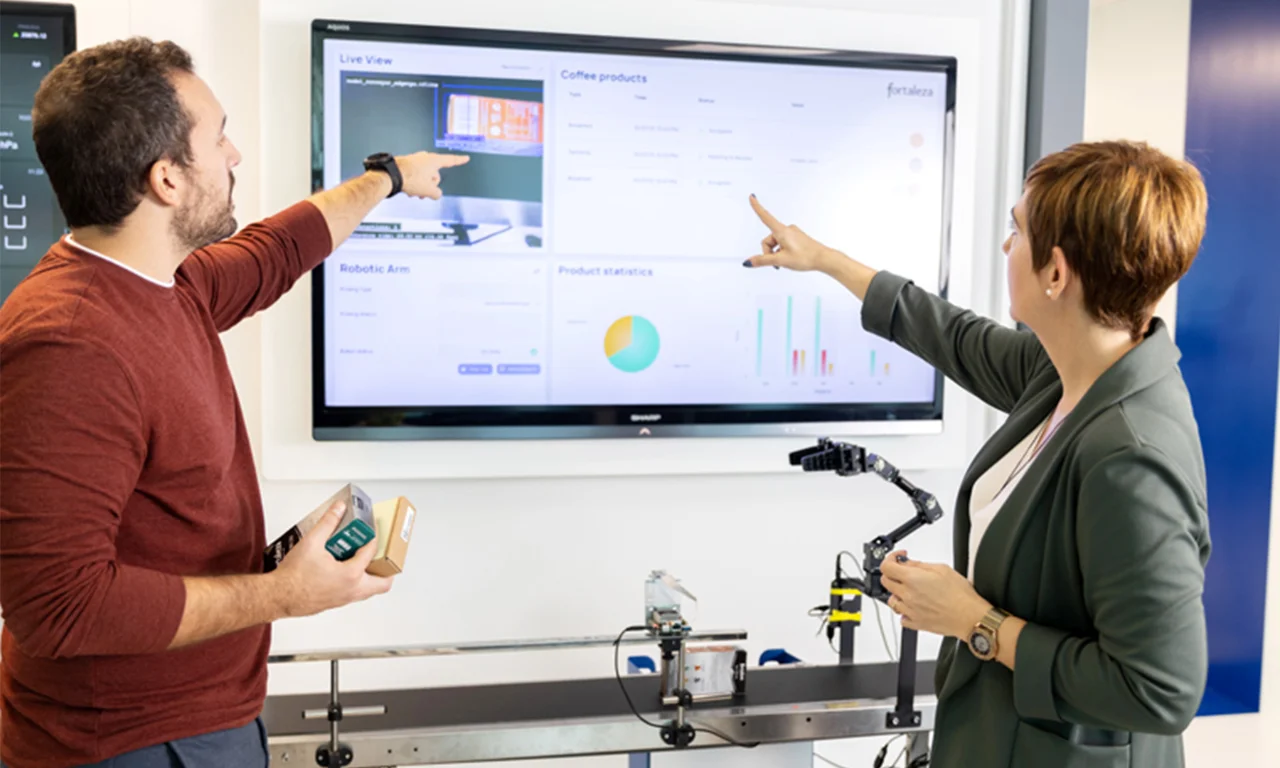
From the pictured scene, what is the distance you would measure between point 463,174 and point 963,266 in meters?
1.38

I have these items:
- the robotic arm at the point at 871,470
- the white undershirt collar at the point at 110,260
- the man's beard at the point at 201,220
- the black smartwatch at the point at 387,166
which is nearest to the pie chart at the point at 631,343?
the robotic arm at the point at 871,470

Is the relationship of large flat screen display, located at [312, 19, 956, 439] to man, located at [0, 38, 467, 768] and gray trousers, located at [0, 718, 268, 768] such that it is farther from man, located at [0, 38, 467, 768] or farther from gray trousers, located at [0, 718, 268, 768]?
gray trousers, located at [0, 718, 268, 768]

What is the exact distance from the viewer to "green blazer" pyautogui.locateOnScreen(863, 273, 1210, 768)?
1269mm

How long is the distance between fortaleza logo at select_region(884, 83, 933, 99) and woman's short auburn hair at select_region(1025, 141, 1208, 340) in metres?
1.39

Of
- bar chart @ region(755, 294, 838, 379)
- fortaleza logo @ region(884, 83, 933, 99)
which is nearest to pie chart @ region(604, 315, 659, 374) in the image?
bar chart @ region(755, 294, 838, 379)

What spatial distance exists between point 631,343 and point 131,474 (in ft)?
4.93

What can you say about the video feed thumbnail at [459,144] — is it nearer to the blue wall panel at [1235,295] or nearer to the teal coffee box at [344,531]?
the teal coffee box at [344,531]

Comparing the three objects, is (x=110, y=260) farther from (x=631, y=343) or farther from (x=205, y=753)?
(x=631, y=343)

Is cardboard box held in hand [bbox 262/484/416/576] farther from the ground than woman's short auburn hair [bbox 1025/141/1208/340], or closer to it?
closer to it

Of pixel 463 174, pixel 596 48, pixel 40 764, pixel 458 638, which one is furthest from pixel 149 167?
pixel 458 638

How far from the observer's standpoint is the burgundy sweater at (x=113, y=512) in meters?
1.23

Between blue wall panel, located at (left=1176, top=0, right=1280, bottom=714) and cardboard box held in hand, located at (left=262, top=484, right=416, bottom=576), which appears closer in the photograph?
cardboard box held in hand, located at (left=262, top=484, right=416, bottom=576)

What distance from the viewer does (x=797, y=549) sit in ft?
9.41

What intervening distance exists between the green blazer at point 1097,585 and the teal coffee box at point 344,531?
884 mm
